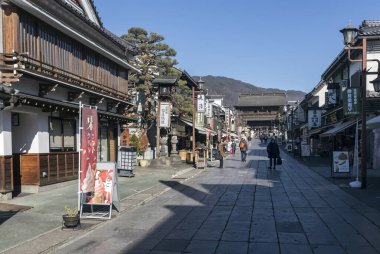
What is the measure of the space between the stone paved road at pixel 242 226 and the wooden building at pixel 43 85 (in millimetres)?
3855

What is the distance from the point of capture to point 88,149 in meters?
9.73

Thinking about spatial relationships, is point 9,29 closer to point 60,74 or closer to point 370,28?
point 60,74

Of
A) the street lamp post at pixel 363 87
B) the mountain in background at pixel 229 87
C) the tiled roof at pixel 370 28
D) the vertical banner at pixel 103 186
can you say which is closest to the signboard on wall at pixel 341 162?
the street lamp post at pixel 363 87

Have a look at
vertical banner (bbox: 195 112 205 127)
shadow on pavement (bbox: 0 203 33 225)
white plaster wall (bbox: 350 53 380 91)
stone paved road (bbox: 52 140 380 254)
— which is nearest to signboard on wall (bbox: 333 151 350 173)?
stone paved road (bbox: 52 140 380 254)

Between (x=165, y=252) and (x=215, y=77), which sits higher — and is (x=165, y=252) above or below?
below

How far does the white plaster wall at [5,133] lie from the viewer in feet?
40.6

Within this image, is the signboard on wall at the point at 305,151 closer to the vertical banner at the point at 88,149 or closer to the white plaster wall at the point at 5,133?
the white plaster wall at the point at 5,133

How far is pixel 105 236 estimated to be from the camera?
838 centimetres

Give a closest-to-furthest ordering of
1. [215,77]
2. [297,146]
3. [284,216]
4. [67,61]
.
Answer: [284,216] < [67,61] < [297,146] < [215,77]

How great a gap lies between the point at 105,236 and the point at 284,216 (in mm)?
4288

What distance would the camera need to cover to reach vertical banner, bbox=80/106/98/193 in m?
9.60

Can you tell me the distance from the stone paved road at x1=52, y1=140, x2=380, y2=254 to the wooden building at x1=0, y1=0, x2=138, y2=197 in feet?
12.6

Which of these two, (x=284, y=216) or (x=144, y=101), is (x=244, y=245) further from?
(x=144, y=101)

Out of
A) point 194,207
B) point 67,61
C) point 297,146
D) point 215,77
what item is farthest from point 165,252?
point 215,77
